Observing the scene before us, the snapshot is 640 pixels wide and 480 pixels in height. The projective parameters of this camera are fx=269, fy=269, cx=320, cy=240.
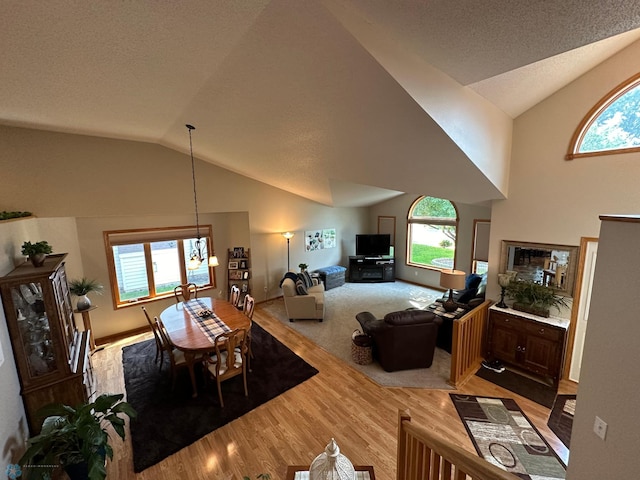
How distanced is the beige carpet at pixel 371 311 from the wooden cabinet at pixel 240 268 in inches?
27.5

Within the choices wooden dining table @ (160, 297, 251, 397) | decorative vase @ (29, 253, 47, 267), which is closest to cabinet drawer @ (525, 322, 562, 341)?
wooden dining table @ (160, 297, 251, 397)

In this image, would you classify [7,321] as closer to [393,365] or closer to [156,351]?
[156,351]

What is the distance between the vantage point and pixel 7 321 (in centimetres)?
238

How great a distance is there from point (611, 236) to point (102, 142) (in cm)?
635

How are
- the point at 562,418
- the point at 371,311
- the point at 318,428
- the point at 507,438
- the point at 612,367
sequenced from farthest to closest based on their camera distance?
1. the point at 371,311
2. the point at 562,418
3. the point at 318,428
4. the point at 507,438
5. the point at 612,367

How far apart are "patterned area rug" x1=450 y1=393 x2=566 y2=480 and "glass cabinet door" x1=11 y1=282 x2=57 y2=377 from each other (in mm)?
4524

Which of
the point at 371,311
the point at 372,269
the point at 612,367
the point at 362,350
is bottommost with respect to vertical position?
the point at 371,311

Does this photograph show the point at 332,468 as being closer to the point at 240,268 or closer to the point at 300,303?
the point at 300,303

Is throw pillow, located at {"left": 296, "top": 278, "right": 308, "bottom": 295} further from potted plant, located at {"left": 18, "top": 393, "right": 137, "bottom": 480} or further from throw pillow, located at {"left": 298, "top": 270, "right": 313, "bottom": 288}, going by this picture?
potted plant, located at {"left": 18, "top": 393, "right": 137, "bottom": 480}

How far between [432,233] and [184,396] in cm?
733

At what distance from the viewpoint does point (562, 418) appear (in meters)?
3.30

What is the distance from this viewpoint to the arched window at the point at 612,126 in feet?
10.2

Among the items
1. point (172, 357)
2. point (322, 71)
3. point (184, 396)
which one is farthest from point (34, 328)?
point (322, 71)

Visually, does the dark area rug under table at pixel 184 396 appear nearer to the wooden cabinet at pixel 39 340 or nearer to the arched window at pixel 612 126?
the wooden cabinet at pixel 39 340
